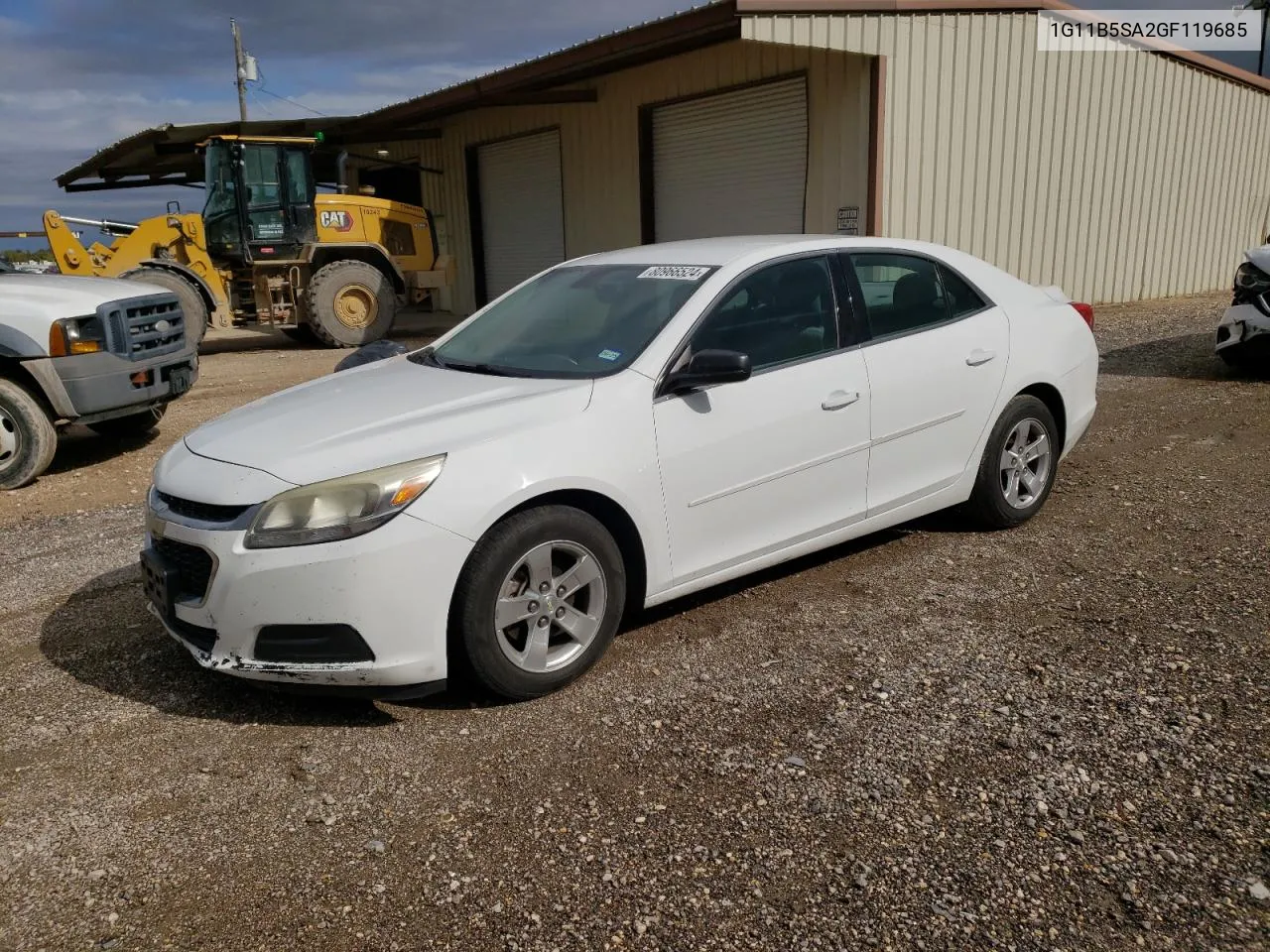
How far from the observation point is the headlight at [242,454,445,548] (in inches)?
126

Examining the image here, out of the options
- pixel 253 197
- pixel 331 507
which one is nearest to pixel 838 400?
pixel 331 507

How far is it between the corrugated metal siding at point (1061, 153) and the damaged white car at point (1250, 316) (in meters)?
4.14

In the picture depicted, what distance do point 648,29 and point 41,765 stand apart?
1064 centimetres

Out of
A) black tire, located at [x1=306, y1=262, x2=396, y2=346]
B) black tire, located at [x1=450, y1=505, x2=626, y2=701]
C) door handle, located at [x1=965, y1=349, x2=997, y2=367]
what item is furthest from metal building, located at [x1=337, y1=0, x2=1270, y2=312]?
black tire, located at [x1=450, y1=505, x2=626, y2=701]

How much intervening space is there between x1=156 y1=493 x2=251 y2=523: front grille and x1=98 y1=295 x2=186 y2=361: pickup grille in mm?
4246

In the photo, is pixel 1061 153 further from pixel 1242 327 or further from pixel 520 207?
pixel 520 207

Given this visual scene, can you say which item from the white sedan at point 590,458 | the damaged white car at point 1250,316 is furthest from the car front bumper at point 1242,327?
the white sedan at point 590,458

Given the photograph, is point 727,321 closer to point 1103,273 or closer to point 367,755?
point 367,755

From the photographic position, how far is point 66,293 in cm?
711

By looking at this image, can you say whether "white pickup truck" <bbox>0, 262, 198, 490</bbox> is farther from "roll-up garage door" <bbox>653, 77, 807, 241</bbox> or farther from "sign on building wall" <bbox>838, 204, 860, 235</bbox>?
"roll-up garage door" <bbox>653, 77, 807, 241</bbox>

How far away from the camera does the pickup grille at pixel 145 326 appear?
719cm

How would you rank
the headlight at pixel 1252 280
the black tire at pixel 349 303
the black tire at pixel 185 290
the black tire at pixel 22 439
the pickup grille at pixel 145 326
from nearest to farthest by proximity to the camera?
the black tire at pixel 22 439, the pickup grille at pixel 145 326, the headlight at pixel 1252 280, the black tire at pixel 185 290, the black tire at pixel 349 303

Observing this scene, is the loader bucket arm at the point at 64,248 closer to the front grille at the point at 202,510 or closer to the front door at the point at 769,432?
the front grille at the point at 202,510

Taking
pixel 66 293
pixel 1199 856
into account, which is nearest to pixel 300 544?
pixel 1199 856
